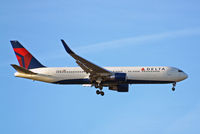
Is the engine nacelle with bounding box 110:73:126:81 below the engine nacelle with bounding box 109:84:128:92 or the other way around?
the other way around

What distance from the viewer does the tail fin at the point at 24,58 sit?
67812 millimetres

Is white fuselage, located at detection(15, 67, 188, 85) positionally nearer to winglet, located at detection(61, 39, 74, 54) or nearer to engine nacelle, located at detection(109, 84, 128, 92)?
engine nacelle, located at detection(109, 84, 128, 92)

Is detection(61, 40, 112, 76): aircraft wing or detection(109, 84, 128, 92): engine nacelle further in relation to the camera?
detection(109, 84, 128, 92): engine nacelle

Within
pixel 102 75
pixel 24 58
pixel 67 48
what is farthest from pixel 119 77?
pixel 24 58

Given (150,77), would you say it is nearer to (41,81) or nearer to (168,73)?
(168,73)

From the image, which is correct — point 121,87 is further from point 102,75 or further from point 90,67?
point 90,67

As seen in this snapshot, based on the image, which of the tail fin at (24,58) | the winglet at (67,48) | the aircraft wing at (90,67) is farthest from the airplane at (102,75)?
the winglet at (67,48)

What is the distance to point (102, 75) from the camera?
62.0 metres

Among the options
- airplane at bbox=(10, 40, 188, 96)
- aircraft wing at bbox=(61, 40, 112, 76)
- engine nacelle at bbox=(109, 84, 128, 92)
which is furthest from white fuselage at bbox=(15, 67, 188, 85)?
engine nacelle at bbox=(109, 84, 128, 92)

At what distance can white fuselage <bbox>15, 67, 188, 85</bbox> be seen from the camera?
62.5 metres

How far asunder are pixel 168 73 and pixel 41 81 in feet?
62.5

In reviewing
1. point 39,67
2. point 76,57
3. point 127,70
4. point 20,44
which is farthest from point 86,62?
point 20,44

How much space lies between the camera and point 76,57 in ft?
186

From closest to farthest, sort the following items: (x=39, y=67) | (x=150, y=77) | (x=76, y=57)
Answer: (x=76, y=57)
(x=150, y=77)
(x=39, y=67)
